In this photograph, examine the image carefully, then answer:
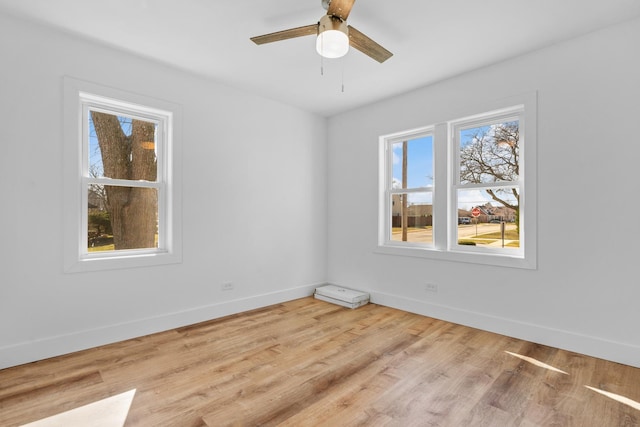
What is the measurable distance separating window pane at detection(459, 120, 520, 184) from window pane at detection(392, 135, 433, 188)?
404 mm

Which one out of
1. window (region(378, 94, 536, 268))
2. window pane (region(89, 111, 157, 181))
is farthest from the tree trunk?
window (region(378, 94, 536, 268))

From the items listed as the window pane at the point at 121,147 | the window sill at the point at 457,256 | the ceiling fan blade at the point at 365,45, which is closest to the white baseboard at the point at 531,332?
the window sill at the point at 457,256

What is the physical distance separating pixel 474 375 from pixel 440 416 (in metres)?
0.61

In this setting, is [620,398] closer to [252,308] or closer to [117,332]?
[252,308]

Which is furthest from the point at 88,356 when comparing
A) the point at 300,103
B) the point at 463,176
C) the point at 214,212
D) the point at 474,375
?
the point at 463,176

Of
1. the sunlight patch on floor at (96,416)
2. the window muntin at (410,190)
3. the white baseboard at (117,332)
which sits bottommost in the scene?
the sunlight patch on floor at (96,416)

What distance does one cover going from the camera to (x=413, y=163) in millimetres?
3914

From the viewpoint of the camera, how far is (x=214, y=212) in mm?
3508

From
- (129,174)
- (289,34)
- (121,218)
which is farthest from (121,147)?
(289,34)

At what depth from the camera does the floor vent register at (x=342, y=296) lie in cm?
390

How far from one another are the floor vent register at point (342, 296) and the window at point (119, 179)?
200 cm

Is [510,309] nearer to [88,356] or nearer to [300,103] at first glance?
[300,103]

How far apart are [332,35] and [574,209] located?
95.5 inches

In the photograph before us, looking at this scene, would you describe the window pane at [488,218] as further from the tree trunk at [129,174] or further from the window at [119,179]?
the tree trunk at [129,174]
